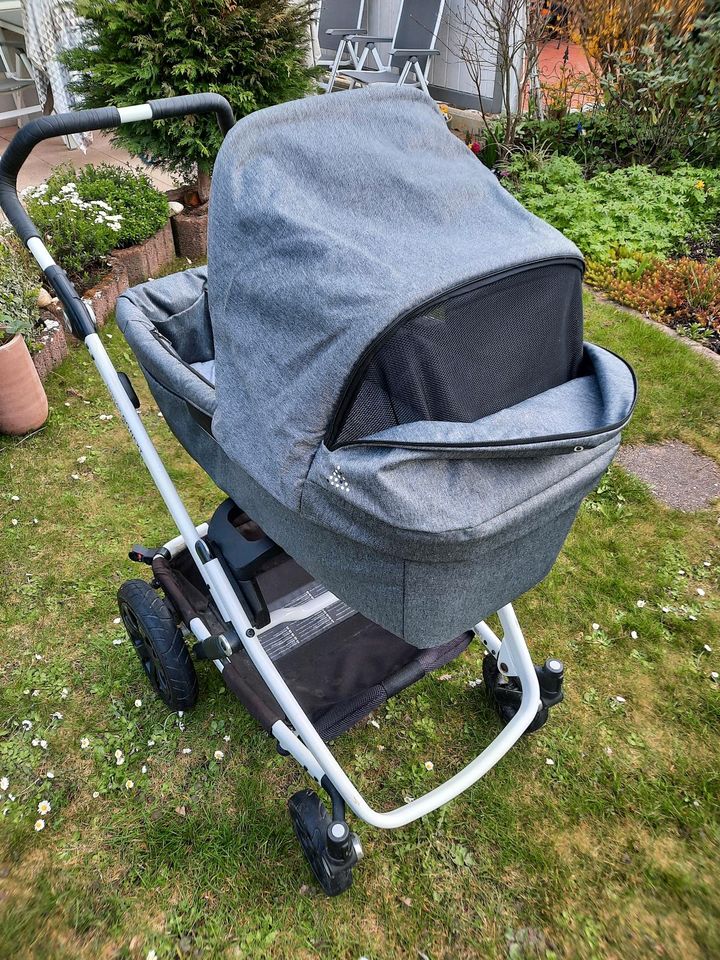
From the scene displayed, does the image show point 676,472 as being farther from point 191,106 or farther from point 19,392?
point 19,392

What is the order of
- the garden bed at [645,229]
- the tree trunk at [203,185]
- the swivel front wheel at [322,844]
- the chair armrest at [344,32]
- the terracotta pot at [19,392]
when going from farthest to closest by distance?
the chair armrest at [344,32] → the tree trunk at [203,185] → the garden bed at [645,229] → the terracotta pot at [19,392] → the swivel front wheel at [322,844]

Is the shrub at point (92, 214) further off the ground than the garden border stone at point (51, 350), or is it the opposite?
the shrub at point (92, 214)

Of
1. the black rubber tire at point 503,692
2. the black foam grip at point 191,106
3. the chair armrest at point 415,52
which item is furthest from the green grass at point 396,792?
the chair armrest at point 415,52

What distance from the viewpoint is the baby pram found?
1235 millimetres

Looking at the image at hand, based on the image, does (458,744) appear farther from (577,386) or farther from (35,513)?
(35,513)

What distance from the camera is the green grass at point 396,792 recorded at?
6.00 feet

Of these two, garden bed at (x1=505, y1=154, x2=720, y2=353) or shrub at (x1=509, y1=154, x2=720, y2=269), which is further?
shrub at (x1=509, y1=154, x2=720, y2=269)

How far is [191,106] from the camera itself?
2059 millimetres

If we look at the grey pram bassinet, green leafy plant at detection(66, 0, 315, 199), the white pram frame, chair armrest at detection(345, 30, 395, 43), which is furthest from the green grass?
chair armrest at detection(345, 30, 395, 43)

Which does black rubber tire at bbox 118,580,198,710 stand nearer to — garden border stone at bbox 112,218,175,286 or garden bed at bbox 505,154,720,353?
garden border stone at bbox 112,218,175,286

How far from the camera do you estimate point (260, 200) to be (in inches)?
53.8

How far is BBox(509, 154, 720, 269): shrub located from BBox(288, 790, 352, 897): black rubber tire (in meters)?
4.07

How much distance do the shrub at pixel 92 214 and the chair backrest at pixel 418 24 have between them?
4.06 metres

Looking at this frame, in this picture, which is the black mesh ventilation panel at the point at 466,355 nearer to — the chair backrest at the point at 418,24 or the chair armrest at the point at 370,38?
the chair backrest at the point at 418,24
